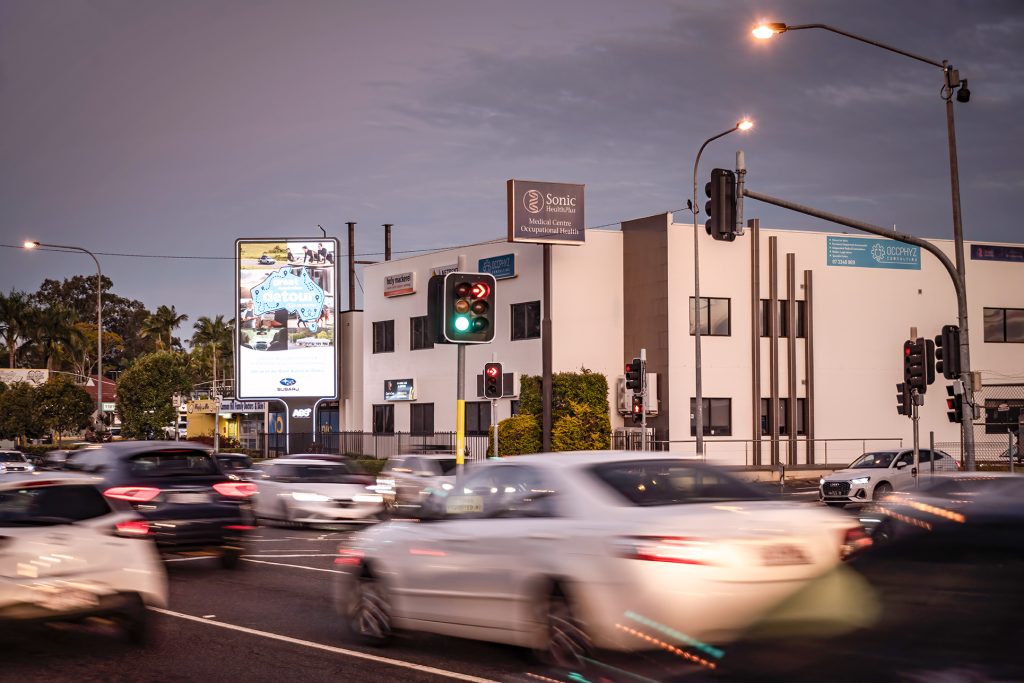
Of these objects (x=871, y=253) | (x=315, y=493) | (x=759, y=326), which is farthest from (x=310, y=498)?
(x=871, y=253)

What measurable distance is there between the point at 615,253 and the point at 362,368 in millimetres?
18207

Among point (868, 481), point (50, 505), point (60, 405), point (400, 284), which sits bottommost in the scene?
point (868, 481)

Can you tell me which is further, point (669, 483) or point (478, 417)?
point (478, 417)

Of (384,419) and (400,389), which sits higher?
(400,389)

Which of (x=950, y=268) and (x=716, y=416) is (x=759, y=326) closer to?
(x=716, y=416)

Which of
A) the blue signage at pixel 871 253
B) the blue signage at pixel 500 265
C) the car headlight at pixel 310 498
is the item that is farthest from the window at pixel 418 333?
the car headlight at pixel 310 498

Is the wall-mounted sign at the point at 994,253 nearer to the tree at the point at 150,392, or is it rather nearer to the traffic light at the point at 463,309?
the traffic light at the point at 463,309

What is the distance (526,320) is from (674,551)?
121 ft

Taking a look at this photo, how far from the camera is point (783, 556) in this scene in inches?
303

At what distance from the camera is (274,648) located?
32.8ft

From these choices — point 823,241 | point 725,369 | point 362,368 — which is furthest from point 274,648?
point 362,368

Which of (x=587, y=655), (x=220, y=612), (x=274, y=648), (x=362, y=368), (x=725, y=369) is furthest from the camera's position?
(x=362, y=368)

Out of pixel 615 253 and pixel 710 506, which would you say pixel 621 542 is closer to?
pixel 710 506

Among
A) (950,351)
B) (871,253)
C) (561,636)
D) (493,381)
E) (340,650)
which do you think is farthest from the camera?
(871,253)
